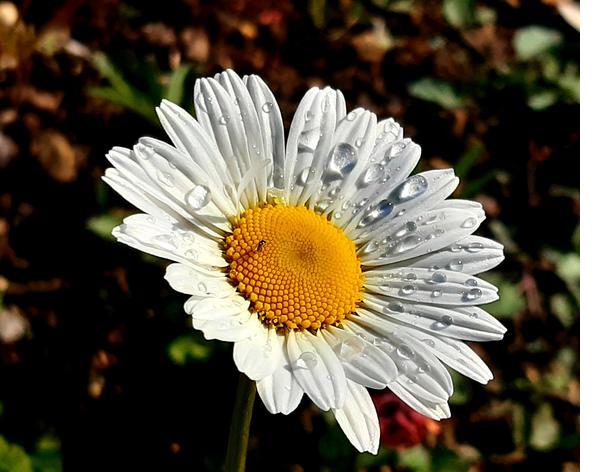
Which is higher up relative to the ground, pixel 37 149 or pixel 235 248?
pixel 37 149

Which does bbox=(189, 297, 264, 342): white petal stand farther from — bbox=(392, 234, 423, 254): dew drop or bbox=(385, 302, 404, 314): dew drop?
bbox=(392, 234, 423, 254): dew drop

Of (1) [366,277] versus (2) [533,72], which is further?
(2) [533,72]

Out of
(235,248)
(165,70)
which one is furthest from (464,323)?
(165,70)

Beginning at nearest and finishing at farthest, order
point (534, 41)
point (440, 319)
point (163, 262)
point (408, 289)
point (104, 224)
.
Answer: point (440, 319)
point (408, 289)
point (104, 224)
point (163, 262)
point (534, 41)

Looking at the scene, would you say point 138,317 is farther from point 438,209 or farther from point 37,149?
point 438,209

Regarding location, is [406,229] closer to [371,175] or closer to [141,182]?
[371,175]

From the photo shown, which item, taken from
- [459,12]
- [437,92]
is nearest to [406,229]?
[437,92]
